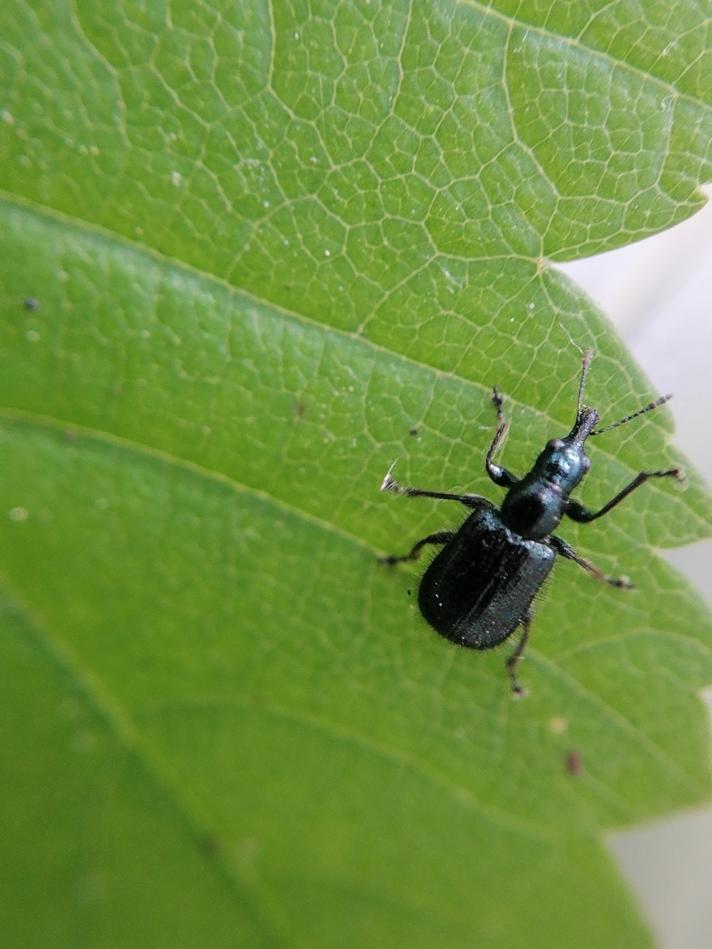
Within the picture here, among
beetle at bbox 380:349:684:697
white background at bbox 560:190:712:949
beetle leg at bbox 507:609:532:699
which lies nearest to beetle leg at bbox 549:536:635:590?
beetle at bbox 380:349:684:697

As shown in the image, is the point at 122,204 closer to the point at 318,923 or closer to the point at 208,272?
the point at 208,272

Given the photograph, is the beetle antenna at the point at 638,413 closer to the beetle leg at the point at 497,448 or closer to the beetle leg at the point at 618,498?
the beetle leg at the point at 618,498

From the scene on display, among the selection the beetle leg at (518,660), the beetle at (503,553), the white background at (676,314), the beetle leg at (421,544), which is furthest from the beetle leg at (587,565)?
the white background at (676,314)

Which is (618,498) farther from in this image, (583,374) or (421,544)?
(421,544)

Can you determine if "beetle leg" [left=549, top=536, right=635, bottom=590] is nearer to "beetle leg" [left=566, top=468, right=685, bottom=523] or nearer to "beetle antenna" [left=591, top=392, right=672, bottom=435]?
"beetle leg" [left=566, top=468, right=685, bottom=523]

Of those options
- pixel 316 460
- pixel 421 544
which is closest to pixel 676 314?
pixel 421 544
